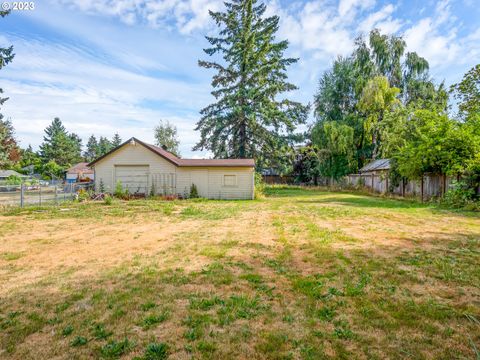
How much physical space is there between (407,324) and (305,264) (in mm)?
2014

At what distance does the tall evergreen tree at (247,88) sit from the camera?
24812 millimetres

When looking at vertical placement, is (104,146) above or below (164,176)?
above

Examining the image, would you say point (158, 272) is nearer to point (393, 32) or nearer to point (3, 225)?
point (3, 225)

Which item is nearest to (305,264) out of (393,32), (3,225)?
(3,225)

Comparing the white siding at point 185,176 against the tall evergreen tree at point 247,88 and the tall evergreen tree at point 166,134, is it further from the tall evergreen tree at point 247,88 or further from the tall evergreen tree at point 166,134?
the tall evergreen tree at point 166,134

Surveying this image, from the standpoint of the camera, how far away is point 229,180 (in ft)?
58.0

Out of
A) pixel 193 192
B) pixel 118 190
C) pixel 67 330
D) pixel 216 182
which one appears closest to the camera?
pixel 67 330

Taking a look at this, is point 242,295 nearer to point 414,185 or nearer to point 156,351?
point 156,351

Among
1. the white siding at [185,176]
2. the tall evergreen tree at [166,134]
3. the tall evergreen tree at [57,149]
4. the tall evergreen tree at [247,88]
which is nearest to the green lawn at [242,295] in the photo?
the white siding at [185,176]

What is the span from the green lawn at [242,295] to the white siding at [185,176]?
413 inches

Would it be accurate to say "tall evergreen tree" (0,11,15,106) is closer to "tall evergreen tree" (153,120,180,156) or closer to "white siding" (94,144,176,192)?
"white siding" (94,144,176,192)

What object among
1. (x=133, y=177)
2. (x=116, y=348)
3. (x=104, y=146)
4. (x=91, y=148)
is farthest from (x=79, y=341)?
(x=91, y=148)

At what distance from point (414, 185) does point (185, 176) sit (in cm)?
1401

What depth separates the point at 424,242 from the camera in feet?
19.9
